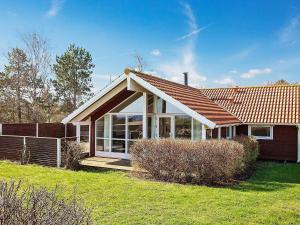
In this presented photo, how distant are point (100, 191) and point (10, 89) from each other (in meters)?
30.9

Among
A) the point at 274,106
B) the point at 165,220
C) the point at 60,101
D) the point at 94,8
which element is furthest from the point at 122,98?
the point at 60,101

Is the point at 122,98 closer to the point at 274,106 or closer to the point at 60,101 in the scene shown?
the point at 274,106

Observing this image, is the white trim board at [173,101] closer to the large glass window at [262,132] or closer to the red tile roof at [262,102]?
the red tile roof at [262,102]

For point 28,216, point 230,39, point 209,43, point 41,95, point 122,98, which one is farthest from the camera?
point 41,95

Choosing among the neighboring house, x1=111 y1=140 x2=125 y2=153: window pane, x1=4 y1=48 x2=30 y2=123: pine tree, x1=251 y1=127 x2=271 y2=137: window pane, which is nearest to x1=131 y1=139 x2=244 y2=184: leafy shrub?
the neighboring house

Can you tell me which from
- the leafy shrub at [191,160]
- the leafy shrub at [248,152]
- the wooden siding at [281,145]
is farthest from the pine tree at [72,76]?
the leafy shrub at [191,160]

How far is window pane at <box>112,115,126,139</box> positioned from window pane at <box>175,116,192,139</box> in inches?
120

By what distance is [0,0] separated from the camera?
48.5 ft

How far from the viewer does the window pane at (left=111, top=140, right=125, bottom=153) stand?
17.4m

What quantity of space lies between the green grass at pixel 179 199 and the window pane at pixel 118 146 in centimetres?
391

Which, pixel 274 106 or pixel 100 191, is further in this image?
pixel 274 106

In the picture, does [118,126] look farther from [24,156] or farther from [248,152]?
[248,152]

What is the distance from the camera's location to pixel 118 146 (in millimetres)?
17562

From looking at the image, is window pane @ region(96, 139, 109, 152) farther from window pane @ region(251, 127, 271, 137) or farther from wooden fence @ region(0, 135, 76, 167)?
window pane @ region(251, 127, 271, 137)
